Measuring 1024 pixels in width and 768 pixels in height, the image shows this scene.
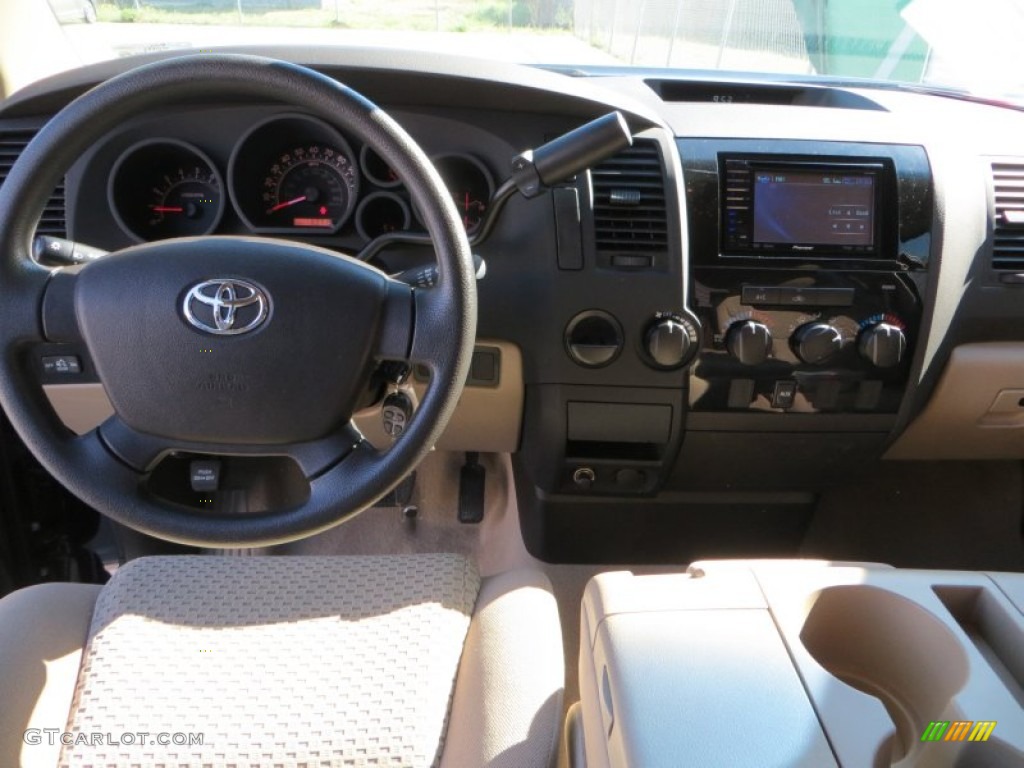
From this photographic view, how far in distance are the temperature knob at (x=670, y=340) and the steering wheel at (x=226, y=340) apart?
0.52 meters

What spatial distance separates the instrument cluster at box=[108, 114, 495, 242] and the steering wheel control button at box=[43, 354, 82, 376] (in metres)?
0.24

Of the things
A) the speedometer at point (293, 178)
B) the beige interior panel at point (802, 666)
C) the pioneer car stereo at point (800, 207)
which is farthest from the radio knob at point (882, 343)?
the speedometer at point (293, 178)

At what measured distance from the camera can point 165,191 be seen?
153 cm

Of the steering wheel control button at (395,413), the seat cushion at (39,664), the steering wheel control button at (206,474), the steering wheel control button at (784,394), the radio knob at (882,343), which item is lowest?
the steering wheel control button at (206,474)

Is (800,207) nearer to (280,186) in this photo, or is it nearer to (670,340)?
(670,340)

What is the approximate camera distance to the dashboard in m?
1.37

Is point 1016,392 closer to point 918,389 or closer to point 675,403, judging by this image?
point 918,389

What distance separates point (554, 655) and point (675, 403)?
558mm

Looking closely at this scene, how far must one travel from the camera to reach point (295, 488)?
2.08 m

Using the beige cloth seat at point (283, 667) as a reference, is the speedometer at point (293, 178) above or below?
above

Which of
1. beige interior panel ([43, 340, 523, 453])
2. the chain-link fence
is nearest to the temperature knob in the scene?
beige interior panel ([43, 340, 523, 453])

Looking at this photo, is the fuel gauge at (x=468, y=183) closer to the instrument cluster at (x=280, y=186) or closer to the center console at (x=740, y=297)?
the instrument cluster at (x=280, y=186)

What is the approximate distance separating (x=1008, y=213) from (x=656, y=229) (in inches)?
25.4

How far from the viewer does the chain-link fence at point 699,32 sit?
1949 mm
